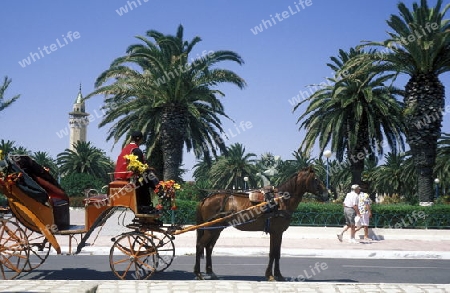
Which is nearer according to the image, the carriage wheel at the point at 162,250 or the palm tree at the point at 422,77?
the carriage wheel at the point at 162,250

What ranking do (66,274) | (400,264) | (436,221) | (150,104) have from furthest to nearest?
(150,104) → (436,221) → (400,264) → (66,274)

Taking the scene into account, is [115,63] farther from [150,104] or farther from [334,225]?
[334,225]

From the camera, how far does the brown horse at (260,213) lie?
860cm

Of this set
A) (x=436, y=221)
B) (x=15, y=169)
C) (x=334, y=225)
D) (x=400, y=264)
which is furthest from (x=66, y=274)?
(x=436, y=221)

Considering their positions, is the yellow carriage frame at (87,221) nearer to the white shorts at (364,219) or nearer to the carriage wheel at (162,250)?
the carriage wheel at (162,250)

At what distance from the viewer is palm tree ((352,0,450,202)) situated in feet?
69.0

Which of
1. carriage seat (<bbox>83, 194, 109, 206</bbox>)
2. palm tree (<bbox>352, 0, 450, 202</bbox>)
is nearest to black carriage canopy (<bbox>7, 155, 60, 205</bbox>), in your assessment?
carriage seat (<bbox>83, 194, 109, 206</bbox>)

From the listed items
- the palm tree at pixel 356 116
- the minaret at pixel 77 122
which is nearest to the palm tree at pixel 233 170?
the palm tree at pixel 356 116

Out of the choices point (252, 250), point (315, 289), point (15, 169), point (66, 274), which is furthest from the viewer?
point (252, 250)

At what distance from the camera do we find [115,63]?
1008 inches

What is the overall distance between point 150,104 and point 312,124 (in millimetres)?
8952

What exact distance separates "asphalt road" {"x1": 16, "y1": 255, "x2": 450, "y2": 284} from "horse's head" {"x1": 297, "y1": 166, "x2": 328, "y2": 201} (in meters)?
1.74

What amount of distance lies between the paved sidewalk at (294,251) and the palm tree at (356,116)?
6978 millimetres

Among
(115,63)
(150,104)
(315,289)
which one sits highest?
(115,63)
